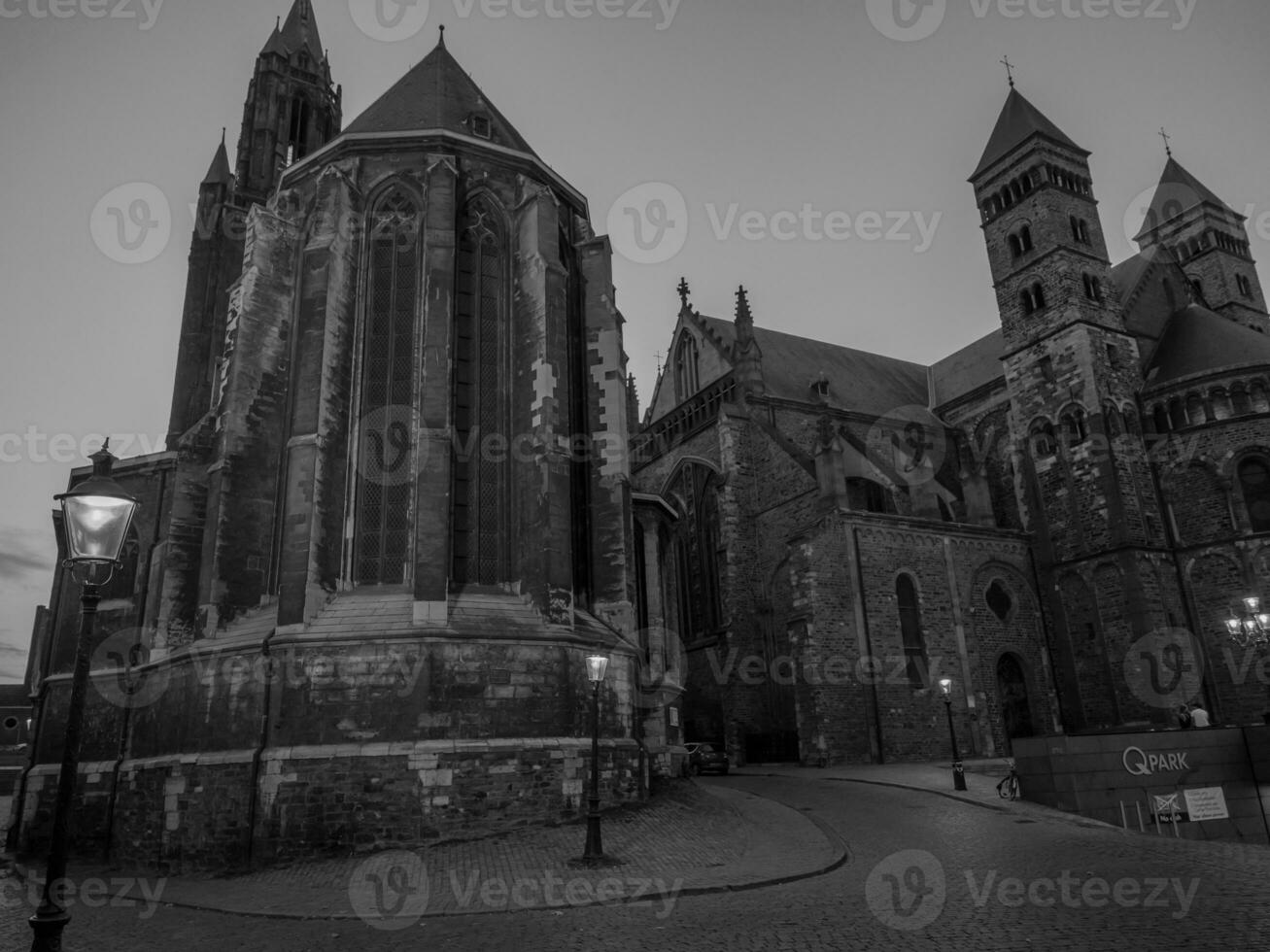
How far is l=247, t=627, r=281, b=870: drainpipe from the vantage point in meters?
13.7

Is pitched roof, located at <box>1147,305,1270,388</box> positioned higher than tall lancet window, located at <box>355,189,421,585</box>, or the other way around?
pitched roof, located at <box>1147,305,1270,388</box>

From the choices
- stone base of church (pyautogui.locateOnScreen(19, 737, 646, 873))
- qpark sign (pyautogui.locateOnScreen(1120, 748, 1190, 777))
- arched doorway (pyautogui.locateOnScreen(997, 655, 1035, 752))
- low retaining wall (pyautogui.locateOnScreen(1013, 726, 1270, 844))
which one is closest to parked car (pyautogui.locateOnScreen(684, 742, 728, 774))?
arched doorway (pyautogui.locateOnScreen(997, 655, 1035, 752))

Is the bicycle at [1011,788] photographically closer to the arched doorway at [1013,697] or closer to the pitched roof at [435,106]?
the arched doorway at [1013,697]

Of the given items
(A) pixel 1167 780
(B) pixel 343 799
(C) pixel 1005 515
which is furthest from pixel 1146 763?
(C) pixel 1005 515

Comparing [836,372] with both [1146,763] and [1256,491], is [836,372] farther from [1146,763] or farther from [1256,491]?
[1146,763]

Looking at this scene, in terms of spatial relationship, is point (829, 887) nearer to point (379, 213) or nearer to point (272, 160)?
point (379, 213)

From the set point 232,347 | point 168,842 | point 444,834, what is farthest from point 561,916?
point 232,347

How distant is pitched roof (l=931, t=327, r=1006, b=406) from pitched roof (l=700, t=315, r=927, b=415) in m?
0.84

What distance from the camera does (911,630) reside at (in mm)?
30609

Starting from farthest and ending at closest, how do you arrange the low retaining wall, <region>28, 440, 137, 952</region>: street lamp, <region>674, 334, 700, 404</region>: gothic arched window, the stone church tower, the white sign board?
<region>674, 334, 700, 404</region>: gothic arched window, the white sign board, the low retaining wall, the stone church tower, <region>28, 440, 137, 952</region>: street lamp

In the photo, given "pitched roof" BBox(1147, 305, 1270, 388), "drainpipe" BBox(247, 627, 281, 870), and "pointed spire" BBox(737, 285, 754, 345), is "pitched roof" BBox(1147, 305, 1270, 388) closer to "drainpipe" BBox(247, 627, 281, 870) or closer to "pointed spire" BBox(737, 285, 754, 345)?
"pointed spire" BBox(737, 285, 754, 345)

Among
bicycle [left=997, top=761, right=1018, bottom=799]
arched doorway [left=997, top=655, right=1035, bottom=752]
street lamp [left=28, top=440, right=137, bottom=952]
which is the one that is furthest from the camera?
arched doorway [left=997, top=655, right=1035, bottom=752]

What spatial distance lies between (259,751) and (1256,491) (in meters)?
34.1

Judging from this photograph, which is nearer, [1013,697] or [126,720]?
[126,720]
